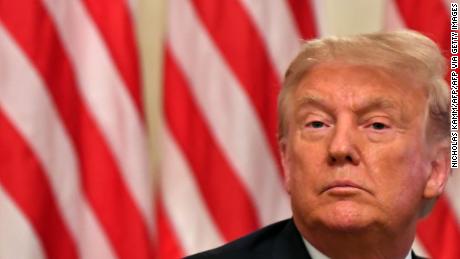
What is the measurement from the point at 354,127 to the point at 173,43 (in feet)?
2.74

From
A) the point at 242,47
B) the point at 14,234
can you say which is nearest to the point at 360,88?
the point at 242,47

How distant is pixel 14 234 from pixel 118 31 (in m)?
0.55

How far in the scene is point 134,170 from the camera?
252 centimetres

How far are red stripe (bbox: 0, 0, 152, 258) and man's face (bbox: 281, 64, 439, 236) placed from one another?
2.28 ft

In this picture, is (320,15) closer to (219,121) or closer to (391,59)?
(219,121)

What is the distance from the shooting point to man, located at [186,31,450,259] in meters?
1.82

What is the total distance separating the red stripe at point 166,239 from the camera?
2.59m

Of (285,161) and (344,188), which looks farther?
(285,161)

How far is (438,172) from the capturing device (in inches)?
78.2

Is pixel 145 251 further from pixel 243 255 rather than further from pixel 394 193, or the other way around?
pixel 394 193

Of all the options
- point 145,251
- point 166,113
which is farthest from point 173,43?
point 145,251

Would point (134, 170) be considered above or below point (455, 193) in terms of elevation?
above

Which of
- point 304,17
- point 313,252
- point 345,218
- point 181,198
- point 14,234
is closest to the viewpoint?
point 345,218

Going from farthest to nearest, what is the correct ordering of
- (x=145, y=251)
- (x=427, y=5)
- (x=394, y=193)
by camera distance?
(x=427, y=5), (x=145, y=251), (x=394, y=193)
